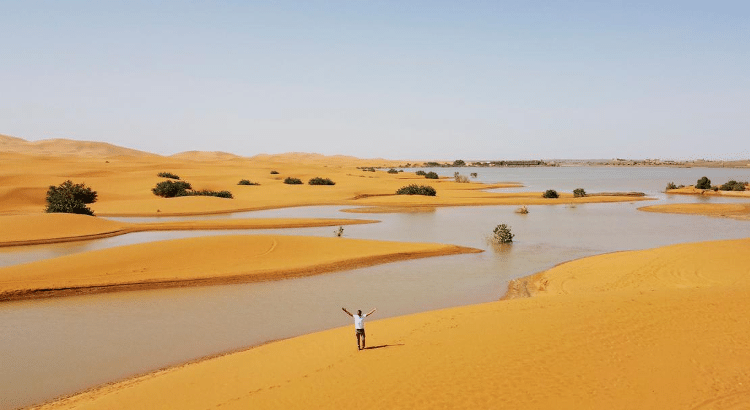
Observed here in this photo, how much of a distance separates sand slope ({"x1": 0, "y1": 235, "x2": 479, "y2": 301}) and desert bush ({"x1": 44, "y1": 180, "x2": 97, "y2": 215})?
18.3m

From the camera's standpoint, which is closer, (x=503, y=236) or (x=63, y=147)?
(x=503, y=236)

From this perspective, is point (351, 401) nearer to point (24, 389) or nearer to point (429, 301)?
point (24, 389)

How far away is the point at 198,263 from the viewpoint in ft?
74.1

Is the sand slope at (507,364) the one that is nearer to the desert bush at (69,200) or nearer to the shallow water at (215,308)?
the shallow water at (215,308)

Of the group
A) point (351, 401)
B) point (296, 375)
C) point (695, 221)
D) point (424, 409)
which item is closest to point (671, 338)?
point (424, 409)

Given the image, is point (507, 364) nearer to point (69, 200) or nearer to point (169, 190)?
point (69, 200)

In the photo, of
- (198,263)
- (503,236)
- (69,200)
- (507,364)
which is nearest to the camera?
(507,364)

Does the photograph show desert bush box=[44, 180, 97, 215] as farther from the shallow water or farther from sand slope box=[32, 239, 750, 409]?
A: sand slope box=[32, 239, 750, 409]

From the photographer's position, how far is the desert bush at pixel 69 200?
126ft

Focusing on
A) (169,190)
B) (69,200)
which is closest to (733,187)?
(169,190)

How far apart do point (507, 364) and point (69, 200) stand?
38274mm

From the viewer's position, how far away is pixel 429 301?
17.5 m

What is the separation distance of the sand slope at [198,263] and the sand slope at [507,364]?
9.25 meters

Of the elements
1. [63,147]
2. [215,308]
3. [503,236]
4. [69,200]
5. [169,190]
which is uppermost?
[63,147]
